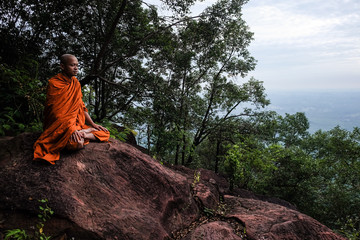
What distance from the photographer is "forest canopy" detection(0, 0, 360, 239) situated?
6.98 m

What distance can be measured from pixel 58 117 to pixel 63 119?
94mm

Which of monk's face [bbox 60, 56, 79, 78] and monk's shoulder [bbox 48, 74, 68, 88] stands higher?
monk's face [bbox 60, 56, 79, 78]

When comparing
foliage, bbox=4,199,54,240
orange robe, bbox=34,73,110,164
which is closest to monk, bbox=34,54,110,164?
orange robe, bbox=34,73,110,164

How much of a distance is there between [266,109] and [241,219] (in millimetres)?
12365

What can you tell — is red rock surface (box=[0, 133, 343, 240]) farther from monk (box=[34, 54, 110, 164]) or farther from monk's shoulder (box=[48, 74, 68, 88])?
monk's shoulder (box=[48, 74, 68, 88])

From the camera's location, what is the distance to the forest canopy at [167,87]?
698 cm

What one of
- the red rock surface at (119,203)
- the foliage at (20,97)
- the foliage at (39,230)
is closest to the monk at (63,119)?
the red rock surface at (119,203)

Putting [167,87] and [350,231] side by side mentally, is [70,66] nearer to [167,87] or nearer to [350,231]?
[167,87]

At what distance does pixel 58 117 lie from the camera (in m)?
3.56

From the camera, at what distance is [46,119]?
365cm

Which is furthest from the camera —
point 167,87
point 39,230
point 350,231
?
point 167,87

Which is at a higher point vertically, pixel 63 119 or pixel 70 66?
pixel 70 66

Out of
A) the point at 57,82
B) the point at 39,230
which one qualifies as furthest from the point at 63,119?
the point at 39,230

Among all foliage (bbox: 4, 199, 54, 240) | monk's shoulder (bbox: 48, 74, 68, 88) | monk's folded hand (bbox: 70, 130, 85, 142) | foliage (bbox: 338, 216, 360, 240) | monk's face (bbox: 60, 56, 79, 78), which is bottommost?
foliage (bbox: 4, 199, 54, 240)
